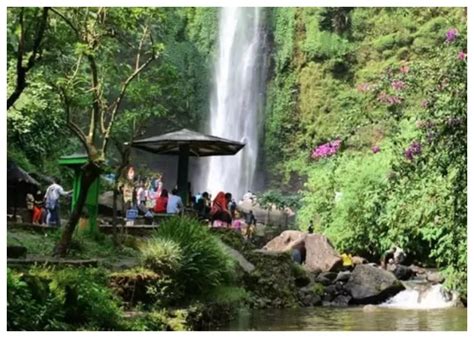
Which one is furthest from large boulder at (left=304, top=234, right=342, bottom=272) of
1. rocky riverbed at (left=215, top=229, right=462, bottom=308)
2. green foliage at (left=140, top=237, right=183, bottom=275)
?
green foliage at (left=140, top=237, right=183, bottom=275)

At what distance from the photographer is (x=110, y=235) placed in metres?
10.3

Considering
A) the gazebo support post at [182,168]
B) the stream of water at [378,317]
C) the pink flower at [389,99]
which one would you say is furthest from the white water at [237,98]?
the pink flower at [389,99]

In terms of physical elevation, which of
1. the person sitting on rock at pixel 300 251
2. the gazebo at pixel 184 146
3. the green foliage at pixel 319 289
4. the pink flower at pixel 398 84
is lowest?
the green foliage at pixel 319 289

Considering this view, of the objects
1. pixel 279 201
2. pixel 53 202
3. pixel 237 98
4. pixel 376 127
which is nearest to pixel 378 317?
pixel 53 202

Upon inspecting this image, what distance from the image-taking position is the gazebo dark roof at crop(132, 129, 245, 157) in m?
11.3

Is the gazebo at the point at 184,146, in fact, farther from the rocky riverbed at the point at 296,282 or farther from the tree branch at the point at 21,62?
the tree branch at the point at 21,62

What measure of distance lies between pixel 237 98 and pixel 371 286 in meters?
18.0

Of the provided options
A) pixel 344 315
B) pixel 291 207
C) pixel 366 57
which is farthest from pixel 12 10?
pixel 366 57

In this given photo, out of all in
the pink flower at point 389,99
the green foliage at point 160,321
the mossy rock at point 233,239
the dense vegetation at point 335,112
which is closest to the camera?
the dense vegetation at point 335,112

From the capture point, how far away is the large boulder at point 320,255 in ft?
43.1

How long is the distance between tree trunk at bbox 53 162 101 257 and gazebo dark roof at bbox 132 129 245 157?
2952mm

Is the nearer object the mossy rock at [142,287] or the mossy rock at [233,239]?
the mossy rock at [142,287]

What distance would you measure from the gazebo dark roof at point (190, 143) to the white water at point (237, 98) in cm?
1493
